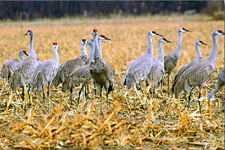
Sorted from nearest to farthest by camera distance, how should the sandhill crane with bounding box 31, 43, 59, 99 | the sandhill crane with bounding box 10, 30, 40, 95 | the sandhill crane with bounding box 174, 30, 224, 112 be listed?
the sandhill crane with bounding box 174, 30, 224, 112 < the sandhill crane with bounding box 31, 43, 59, 99 < the sandhill crane with bounding box 10, 30, 40, 95

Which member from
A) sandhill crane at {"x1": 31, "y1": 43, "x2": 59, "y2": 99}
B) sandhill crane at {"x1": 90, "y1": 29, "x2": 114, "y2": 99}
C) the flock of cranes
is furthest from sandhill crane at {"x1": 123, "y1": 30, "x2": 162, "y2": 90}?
sandhill crane at {"x1": 31, "y1": 43, "x2": 59, "y2": 99}

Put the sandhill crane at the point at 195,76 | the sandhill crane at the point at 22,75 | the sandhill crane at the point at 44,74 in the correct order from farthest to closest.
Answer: the sandhill crane at the point at 22,75 → the sandhill crane at the point at 44,74 → the sandhill crane at the point at 195,76

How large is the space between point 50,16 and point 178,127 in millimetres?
25903

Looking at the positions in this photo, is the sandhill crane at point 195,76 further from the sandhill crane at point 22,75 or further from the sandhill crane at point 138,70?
the sandhill crane at point 22,75

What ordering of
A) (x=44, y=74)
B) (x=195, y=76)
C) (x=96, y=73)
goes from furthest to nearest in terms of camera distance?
(x=44, y=74) → (x=96, y=73) → (x=195, y=76)

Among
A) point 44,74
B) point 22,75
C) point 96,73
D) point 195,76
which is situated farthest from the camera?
point 22,75

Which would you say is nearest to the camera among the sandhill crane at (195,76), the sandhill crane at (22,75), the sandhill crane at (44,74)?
the sandhill crane at (195,76)

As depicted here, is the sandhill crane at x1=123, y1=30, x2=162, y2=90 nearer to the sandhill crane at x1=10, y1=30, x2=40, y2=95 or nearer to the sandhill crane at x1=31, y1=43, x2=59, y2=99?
the sandhill crane at x1=31, y1=43, x2=59, y2=99

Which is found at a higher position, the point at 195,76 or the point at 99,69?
the point at 99,69

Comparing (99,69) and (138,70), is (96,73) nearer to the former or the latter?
(99,69)

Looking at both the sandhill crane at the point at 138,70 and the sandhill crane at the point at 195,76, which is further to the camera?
the sandhill crane at the point at 138,70

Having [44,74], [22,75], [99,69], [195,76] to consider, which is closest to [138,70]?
[99,69]

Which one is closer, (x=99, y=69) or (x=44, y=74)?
(x=99, y=69)

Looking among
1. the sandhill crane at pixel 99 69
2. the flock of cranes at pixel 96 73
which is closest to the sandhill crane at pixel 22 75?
the flock of cranes at pixel 96 73
